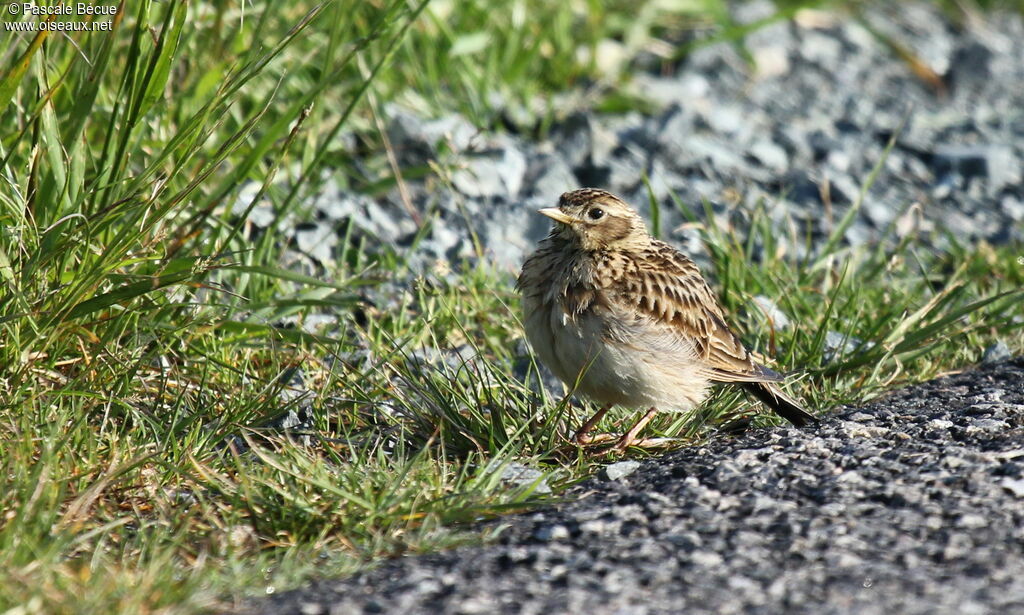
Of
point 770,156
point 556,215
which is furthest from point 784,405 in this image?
point 770,156

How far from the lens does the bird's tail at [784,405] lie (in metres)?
5.20

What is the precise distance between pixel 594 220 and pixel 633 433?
0.98m

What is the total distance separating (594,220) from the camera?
5.57 metres

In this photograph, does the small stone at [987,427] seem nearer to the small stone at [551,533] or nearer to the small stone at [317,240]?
the small stone at [551,533]

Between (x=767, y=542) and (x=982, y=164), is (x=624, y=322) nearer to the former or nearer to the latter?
(x=767, y=542)

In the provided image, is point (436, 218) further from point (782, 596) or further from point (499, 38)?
point (782, 596)

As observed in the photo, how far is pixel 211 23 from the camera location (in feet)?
22.8

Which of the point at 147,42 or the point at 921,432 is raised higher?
the point at 147,42

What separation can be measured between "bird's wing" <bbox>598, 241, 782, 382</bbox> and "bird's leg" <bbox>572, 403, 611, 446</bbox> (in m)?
0.33

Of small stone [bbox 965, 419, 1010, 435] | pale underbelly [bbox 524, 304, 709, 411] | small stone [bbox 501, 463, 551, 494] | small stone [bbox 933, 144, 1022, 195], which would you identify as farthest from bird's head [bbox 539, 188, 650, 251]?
small stone [bbox 933, 144, 1022, 195]

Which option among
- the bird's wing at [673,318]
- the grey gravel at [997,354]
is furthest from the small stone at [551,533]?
the grey gravel at [997,354]

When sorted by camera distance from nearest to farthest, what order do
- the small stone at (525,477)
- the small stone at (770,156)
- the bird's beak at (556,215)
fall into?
1. the small stone at (525,477)
2. the bird's beak at (556,215)
3. the small stone at (770,156)

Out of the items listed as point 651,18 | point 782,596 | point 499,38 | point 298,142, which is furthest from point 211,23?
point 782,596

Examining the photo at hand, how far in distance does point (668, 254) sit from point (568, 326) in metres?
0.87
